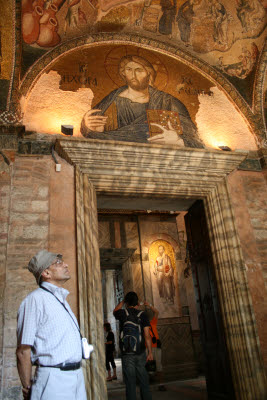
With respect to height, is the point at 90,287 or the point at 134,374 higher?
the point at 90,287

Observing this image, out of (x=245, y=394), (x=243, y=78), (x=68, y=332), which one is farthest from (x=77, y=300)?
(x=243, y=78)

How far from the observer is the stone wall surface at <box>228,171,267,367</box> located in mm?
4840

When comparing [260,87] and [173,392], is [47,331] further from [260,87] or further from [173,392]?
[260,87]

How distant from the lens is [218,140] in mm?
5820

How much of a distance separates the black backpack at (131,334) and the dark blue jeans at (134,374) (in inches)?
3.2

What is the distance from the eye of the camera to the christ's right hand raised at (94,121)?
514 centimetres

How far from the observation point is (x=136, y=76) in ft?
19.2

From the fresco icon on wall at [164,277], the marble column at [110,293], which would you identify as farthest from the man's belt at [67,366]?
the marble column at [110,293]

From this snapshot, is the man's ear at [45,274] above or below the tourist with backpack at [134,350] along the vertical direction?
above

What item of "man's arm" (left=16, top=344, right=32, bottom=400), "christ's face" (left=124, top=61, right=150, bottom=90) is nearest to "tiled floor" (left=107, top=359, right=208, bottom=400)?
Answer: "man's arm" (left=16, top=344, right=32, bottom=400)

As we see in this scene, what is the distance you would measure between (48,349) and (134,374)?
236 centimetres

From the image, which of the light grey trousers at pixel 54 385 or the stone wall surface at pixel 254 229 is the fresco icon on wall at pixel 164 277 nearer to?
the stone wall surface at pixel 254 229

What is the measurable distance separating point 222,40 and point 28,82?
341 centimetres

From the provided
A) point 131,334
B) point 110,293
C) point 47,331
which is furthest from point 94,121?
point 110,293
